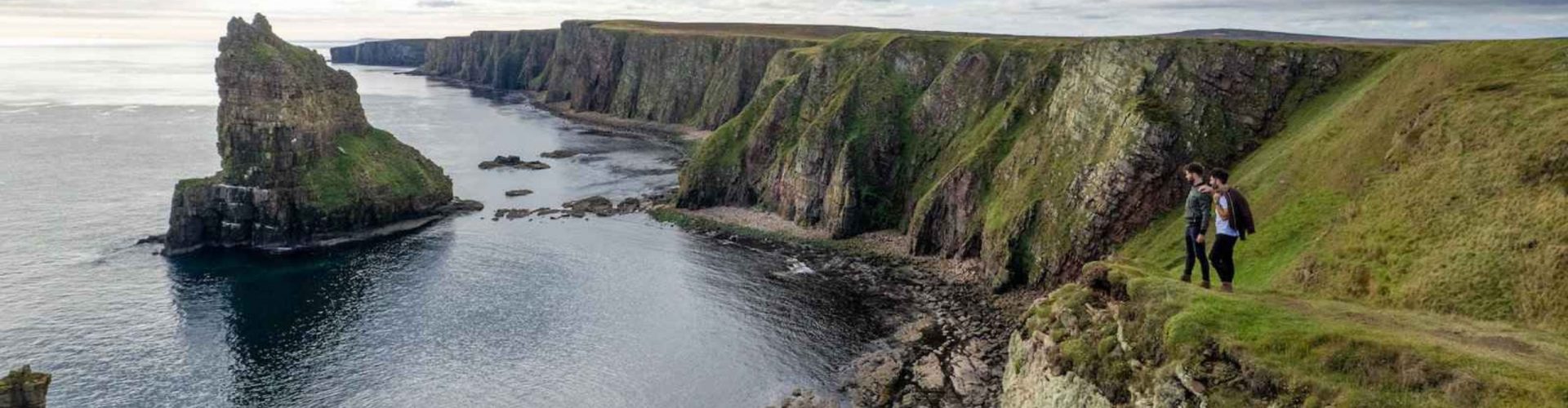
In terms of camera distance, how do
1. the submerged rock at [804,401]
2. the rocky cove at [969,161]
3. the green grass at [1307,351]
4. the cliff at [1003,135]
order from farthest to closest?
the cliff at [1003,135] < the rocky cove at [969,161] < the submerged rock at [804,401] < the green grass at [1307,351]

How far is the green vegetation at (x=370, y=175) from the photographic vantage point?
100 metres

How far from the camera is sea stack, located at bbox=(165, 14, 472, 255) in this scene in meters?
95.7

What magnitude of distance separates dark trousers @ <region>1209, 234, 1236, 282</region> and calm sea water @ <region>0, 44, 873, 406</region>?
1294 inches

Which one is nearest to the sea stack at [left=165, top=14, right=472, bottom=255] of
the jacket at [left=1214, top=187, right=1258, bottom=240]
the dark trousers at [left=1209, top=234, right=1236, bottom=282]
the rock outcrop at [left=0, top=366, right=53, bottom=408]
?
the rock outcrop at [left=0, top=366, right=53, bottom=408]

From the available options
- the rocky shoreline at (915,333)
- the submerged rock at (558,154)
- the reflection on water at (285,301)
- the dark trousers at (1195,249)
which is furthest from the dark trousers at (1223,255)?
the submerged rock at (558,154)

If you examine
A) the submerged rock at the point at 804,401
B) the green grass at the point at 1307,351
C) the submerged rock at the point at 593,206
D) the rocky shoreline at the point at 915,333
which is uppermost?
the green grass at the point at 1307,351

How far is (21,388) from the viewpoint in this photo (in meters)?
39.7

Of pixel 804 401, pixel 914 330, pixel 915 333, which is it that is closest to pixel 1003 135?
pixel 914 330

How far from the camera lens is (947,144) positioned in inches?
3920

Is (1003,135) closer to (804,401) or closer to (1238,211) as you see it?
(804,401)

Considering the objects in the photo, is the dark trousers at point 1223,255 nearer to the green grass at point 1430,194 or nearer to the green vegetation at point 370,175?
the green grass at point 1430,194

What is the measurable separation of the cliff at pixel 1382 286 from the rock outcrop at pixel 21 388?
4295cm

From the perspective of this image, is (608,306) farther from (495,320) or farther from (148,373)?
(148,373)

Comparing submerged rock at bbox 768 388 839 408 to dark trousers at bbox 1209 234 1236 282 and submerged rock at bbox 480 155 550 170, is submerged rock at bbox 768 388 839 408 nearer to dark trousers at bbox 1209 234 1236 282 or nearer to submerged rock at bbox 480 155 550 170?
dark trousers at bbox 1209 234 1236 282
